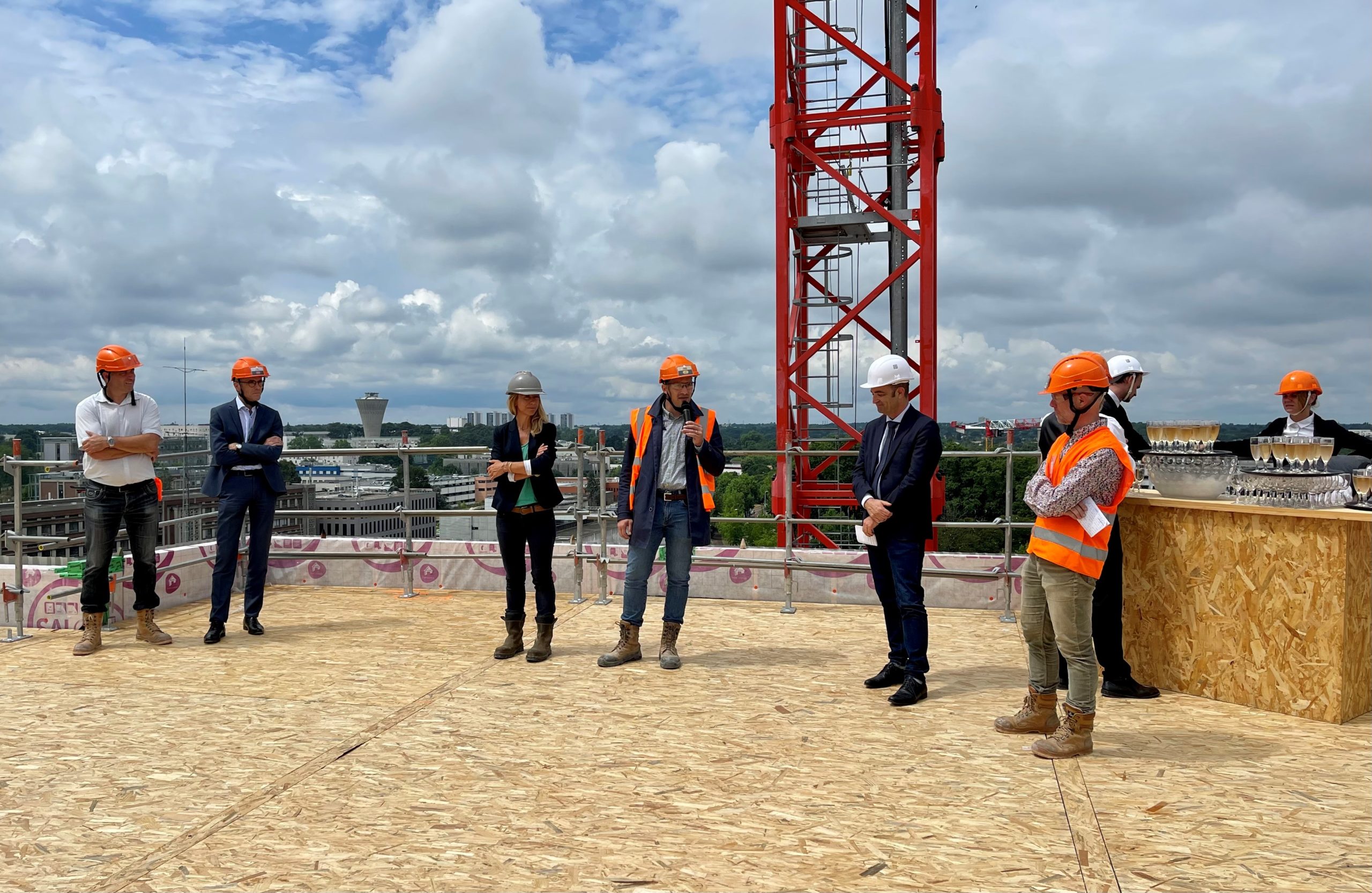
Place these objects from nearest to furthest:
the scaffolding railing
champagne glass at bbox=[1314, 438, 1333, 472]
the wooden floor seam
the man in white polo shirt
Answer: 1. the wooden floor seam
2. champagne glass at bbox=[1314, 438, 1333, 472]
3. the man in white polo shirt
4. the scaffolding railing

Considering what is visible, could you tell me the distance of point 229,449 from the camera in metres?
6.86

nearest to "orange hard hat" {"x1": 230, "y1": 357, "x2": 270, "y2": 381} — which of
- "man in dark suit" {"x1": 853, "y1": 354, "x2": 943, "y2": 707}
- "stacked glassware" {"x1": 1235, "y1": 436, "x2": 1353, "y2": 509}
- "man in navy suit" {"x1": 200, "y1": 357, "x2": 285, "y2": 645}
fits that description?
"man in navy suit" {"x1": 200, "y1": 357, "x2": 285, "y2": 645}

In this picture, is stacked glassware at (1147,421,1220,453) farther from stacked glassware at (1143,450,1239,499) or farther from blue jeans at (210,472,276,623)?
blue jeans at (210,472,276,623)

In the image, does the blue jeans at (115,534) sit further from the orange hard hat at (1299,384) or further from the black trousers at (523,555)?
the orange hard hat at (1299,384)

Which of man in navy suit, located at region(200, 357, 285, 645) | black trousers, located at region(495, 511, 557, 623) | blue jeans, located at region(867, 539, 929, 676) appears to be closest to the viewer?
blue jeans, located at region(867, 539, 929, 676)

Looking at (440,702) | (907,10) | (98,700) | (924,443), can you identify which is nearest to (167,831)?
(440,702)

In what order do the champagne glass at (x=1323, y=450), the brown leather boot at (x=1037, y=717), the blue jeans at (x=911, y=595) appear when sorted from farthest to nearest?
the blue jeans at (x=911, y=595) → the champagne glass at (x=1323, y=450) → the brown leather boot at (x=1037, y=717)

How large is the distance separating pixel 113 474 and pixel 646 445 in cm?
391

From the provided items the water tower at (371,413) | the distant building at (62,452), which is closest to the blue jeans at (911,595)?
the distant building at (62,452)

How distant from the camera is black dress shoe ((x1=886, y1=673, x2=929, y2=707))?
5.11 metres

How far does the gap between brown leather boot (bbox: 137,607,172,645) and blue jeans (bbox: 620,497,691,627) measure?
11.8 ft

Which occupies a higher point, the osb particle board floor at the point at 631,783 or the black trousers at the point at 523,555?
the black trousers at the point at 523,555

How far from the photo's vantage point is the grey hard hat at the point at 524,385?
6.12 meters

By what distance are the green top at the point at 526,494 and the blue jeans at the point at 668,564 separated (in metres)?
0.75
